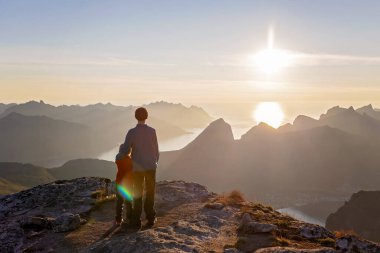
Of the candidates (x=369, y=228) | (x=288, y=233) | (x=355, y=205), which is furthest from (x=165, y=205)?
(x=355, y=205)

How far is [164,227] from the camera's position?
13.2 m

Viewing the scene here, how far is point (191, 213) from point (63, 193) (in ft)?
26.8

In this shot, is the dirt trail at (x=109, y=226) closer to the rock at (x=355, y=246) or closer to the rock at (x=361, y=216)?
the rock at (x=355, y=246)

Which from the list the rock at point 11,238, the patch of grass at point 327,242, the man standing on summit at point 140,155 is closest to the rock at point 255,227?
the patch of grass at point 327,242

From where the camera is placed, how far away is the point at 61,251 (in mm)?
12750

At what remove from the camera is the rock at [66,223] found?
14831 millimetres

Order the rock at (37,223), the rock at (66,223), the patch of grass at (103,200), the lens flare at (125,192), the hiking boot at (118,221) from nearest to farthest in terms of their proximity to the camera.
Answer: the lens flare at (125,192) < the hiking boot at (118,221) < the rock at (66,223) < the rock at (37,223) < the patch of grass at (103,200)

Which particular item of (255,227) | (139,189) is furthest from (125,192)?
(255,227)

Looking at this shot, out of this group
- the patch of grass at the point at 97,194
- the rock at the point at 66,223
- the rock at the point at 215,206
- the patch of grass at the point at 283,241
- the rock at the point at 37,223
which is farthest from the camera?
the patch of grass at the point at 97,194

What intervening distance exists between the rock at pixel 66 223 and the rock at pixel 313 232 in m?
9.05

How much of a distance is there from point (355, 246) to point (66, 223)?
10.8 m

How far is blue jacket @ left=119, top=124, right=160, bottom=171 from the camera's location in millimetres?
13250

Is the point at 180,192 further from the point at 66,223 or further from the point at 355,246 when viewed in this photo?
the point at 355,246

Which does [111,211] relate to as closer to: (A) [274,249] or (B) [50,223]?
(B) [50,223]
